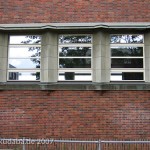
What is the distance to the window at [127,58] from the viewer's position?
40.7 ft

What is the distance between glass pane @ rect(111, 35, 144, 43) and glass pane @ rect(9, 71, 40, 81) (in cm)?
337

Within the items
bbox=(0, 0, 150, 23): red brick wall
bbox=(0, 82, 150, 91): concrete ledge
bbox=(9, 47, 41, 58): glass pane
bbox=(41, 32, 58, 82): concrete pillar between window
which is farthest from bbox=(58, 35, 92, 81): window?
bbox=(9, 47, 41, 58): glass pane

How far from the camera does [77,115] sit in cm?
1203

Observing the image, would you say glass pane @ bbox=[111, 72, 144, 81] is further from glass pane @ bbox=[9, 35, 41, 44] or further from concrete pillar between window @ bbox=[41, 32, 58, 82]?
glass pane @ bbox=[9, 35, 41, 44]

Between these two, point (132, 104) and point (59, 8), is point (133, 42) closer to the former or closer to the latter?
point (132, 104)

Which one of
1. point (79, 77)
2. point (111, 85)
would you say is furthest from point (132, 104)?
point (79, 77)

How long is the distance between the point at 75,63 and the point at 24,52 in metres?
2.14

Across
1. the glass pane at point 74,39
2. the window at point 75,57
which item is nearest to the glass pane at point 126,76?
the window at point 75,57

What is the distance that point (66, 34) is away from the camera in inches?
500

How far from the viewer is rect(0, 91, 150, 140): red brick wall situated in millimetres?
11914

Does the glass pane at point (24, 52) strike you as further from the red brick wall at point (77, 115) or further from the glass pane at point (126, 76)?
the glass pane at point (126, 76)

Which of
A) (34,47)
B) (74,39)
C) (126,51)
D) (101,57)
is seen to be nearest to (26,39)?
(34,47)

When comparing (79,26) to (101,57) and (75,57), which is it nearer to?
(75,57)

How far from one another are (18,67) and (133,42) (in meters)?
4.73
